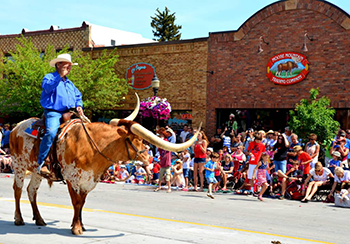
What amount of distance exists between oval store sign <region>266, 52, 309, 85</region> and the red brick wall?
0.23 m

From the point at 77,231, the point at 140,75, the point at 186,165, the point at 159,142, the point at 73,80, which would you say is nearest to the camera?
the point at 159,142

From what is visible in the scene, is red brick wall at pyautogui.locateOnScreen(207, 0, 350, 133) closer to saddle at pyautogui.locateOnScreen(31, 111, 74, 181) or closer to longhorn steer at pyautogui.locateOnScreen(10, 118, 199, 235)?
longhorn steer at pyautogui.locateOnScreen(10, 118, 199, 235)

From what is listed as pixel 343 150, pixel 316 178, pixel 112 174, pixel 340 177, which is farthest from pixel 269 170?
pixel 112 174

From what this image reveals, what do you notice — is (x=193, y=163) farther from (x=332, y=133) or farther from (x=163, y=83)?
(x=163, y=83)

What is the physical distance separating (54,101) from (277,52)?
17.4m

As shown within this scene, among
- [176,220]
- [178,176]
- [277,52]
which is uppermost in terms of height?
[277,52]

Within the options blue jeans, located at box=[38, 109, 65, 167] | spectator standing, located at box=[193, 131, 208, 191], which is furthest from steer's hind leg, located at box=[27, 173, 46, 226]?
spectator standing, located at box=[193, 131, 208, 191]

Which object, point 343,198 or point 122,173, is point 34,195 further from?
point 122,173

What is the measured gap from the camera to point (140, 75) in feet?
91.9

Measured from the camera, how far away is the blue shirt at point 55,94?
7.17 m

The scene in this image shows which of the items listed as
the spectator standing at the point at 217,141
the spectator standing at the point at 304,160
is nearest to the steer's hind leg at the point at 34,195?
the spectator standing at the point at 304,160

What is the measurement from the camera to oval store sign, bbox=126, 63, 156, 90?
27.5 meters

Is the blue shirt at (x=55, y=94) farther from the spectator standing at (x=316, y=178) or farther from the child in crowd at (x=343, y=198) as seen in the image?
the spectator standing at (x=316, y=178)

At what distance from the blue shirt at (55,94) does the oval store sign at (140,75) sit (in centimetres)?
2007
